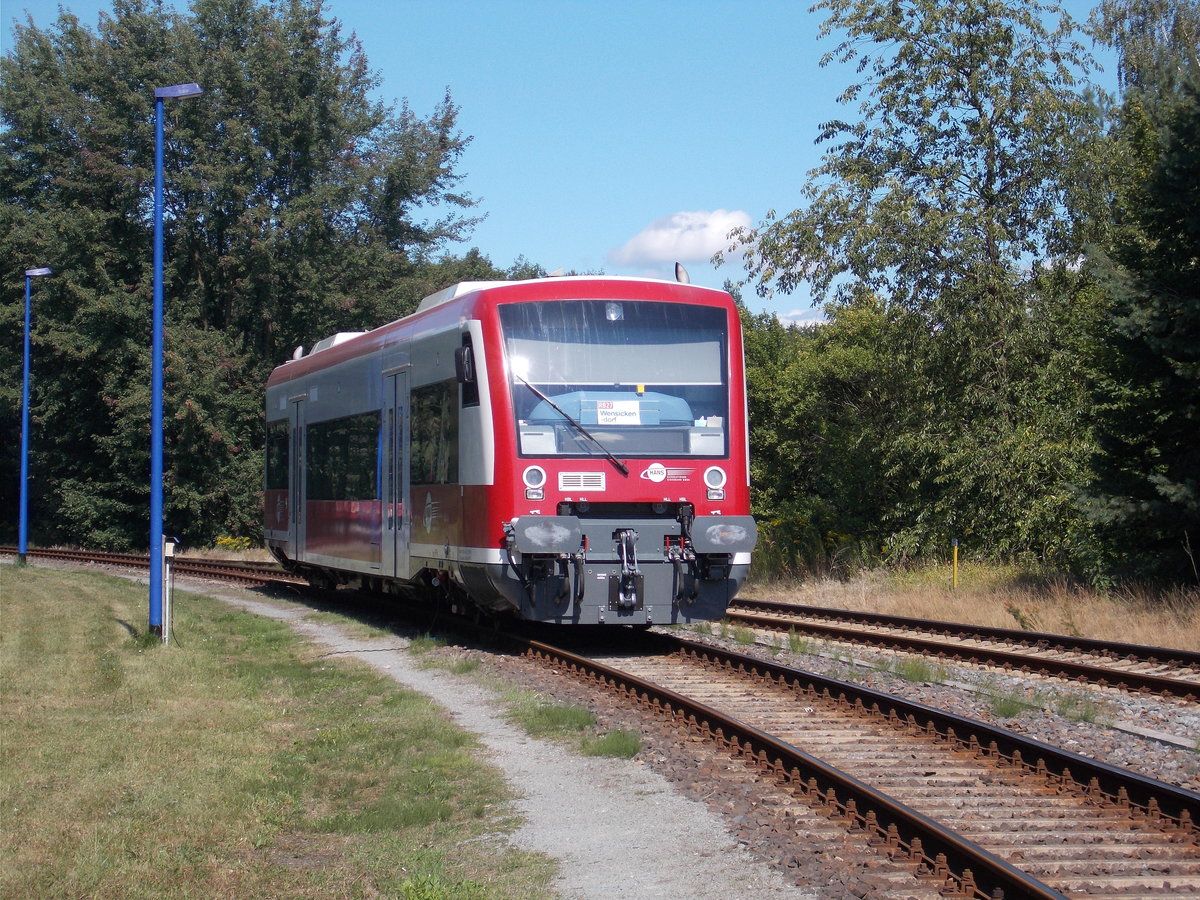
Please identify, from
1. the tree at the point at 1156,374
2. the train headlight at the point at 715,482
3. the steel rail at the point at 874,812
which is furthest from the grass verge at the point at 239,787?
the tree at the point at 1156,374

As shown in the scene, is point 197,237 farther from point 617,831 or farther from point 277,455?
point 617,831

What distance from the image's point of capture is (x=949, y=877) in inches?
228

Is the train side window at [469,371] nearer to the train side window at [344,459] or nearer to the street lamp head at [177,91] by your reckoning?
the train side window at [344,459]

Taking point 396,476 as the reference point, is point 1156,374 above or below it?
above

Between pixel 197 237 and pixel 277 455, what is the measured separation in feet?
75.7

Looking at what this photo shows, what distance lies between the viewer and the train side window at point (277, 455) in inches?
839

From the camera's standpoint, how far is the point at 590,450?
1281cm

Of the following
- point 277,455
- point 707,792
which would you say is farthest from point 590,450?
point 277,455

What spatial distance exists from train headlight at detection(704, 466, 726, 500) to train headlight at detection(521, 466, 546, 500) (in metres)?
1.64

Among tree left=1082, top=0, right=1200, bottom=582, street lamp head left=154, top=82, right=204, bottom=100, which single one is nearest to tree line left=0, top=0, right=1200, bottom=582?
tree left=1082, top=0, right=1200, bottom=582

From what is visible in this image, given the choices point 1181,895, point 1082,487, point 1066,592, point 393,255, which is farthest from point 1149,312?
point 393,255

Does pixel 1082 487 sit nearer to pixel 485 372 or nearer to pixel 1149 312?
pixel 1149 312

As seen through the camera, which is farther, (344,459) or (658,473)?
(344,459)

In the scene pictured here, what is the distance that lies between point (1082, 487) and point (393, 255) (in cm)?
3086
